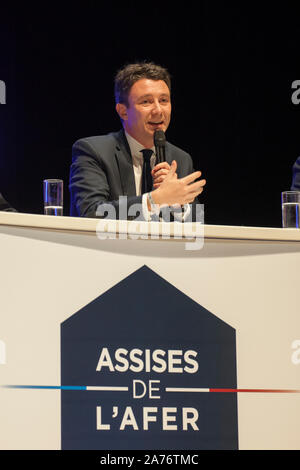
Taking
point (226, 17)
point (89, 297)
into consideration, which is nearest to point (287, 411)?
point (89, 297)

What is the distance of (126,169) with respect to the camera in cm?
277

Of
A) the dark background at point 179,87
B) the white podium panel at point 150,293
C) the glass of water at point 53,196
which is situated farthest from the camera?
the dark background at point 179,87

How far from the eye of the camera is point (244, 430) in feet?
5.25

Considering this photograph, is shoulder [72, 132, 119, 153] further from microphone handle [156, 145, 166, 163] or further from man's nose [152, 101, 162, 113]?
microphone handle [156, 145, 166, 163]

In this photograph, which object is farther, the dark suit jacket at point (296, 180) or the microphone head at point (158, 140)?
the dark suit jacket at point (296, 180)

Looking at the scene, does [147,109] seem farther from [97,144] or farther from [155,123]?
[97,144]

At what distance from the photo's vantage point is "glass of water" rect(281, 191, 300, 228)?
2.17 metres

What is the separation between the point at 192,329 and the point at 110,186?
3.99 ft

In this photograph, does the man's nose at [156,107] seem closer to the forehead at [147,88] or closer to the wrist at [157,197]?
the forehead at [147,88]

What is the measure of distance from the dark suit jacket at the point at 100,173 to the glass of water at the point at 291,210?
66 cm

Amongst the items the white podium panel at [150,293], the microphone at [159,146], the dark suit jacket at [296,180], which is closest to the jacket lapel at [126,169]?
the microphone at [159,146]

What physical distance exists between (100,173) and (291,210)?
828 mm

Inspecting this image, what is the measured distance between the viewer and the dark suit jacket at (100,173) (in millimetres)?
2588

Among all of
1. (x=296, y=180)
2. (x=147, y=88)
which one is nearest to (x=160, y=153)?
(x=147, y=88)
